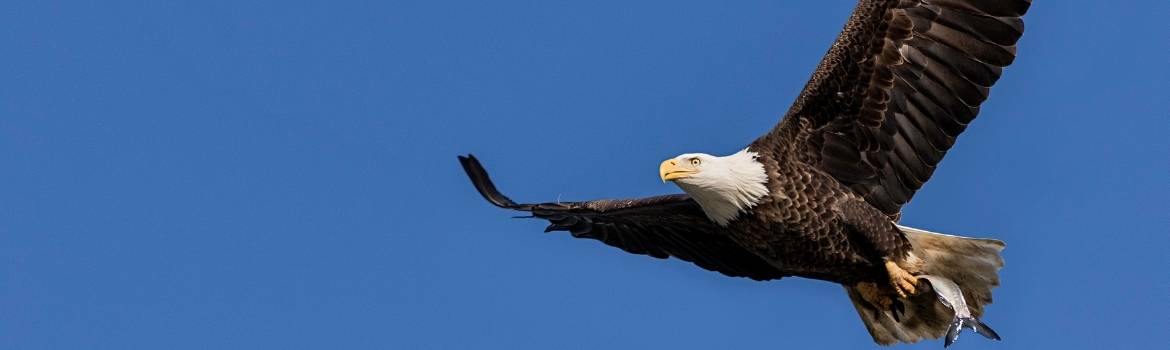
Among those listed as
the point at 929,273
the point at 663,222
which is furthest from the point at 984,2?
the point at 663,222

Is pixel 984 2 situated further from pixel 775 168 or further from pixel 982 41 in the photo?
pixel 775 168

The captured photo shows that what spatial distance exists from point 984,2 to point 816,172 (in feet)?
4.48

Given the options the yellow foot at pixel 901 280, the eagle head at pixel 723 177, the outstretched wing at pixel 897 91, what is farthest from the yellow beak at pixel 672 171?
the yellow foot at pixel 901 280

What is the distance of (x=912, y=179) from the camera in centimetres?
1148

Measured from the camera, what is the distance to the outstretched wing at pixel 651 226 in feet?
39.1

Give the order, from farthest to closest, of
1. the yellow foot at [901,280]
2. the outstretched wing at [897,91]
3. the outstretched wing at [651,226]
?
the outstretched wing at [651,226]
the yellow foot at [901,280]
the outstretched wing at [897,91]

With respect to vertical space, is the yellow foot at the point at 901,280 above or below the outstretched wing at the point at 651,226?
below

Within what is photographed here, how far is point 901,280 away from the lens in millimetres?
11422

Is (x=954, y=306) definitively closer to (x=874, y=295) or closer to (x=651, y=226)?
(x=874, y=295)

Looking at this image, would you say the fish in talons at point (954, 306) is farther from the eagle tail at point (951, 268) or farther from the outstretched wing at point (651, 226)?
the outstretched wing at point (651, 226)

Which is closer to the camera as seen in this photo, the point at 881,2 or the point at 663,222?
the point at 881,2

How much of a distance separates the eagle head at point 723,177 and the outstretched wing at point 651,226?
538mm

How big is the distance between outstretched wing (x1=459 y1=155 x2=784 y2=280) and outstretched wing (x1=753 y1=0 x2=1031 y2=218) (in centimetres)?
90

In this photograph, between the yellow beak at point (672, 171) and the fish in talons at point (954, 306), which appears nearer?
the yellow beak at point (672, 171)
